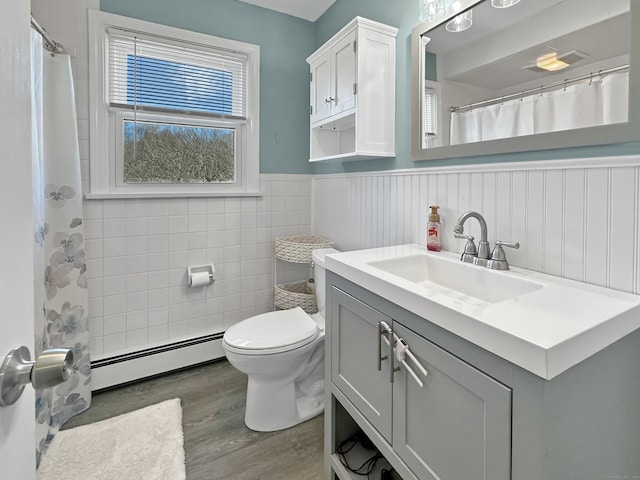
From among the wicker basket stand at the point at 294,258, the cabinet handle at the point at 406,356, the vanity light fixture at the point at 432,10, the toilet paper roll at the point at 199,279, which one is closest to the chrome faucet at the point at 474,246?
the cabinet handle at the point at 406,356

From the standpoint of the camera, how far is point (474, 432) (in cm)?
77

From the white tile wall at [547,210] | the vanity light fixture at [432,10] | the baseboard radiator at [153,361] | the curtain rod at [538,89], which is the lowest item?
the baseboard radiator at [153,361]

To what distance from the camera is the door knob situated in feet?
1.29

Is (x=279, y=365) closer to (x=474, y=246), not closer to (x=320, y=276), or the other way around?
(x=320, y=276)

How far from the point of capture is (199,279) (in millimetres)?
2191

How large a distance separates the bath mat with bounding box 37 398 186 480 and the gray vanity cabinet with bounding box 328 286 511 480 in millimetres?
875

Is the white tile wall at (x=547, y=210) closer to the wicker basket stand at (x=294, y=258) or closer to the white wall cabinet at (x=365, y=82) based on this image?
the white wall cabinet at (x=365, y=82)

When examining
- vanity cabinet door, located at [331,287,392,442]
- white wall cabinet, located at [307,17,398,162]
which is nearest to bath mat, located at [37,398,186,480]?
vanity cabinet door, located at [331,287,392,442]

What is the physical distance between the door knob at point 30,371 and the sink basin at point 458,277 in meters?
0.87

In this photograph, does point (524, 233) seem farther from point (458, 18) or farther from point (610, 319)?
point (458, 18)

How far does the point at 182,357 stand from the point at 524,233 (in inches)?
81.6

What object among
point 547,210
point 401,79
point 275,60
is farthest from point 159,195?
point 547,210

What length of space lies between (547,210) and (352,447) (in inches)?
47.6

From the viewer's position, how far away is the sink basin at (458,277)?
1.09m
